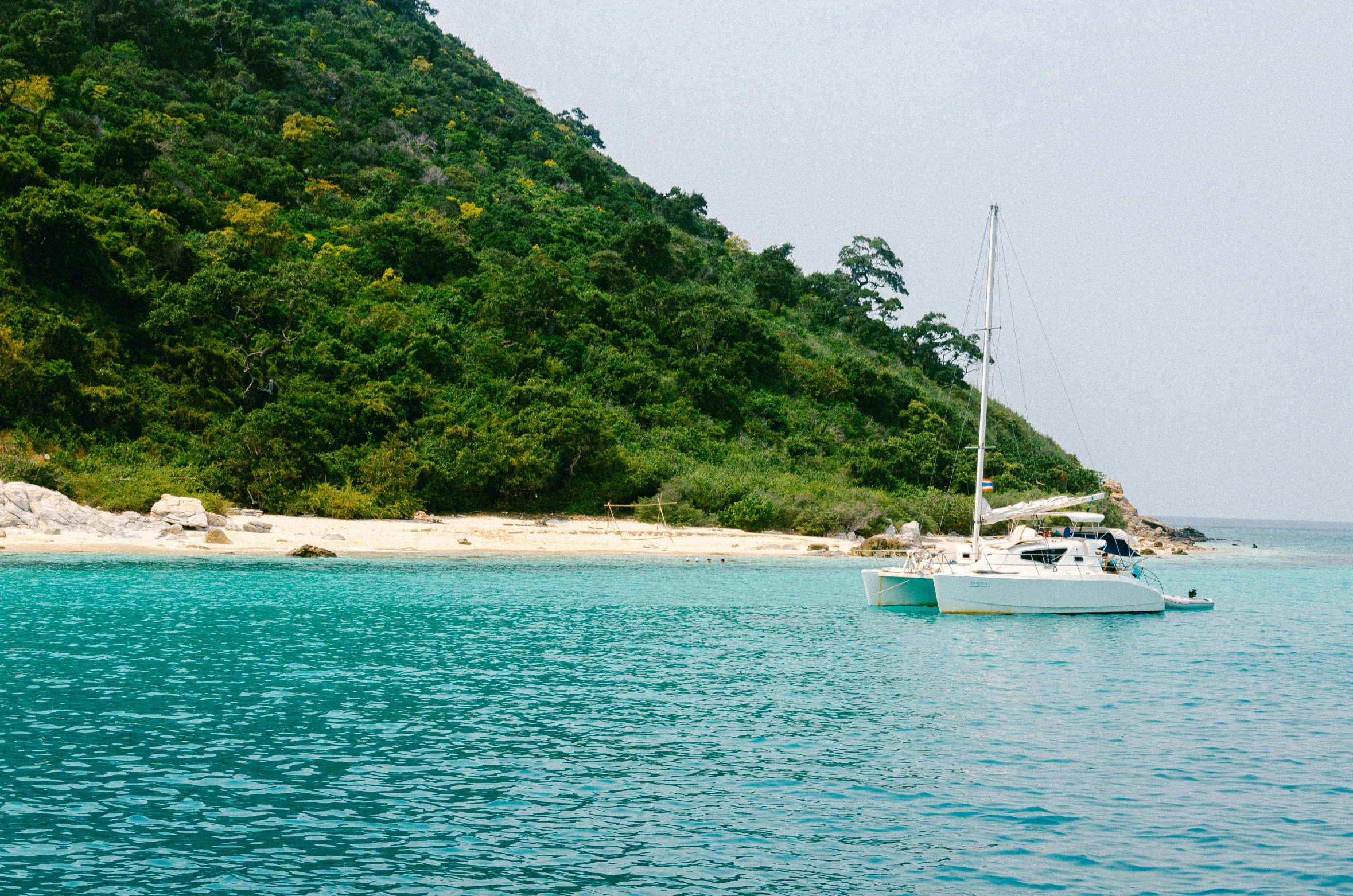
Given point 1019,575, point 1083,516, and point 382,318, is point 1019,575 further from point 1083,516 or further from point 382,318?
point 382,318

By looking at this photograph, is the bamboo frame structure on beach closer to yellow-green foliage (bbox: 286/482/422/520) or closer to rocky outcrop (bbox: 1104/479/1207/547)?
yellow-green foliage (bbox: 286/482/422/520)

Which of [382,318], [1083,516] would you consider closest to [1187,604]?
[1083,516]

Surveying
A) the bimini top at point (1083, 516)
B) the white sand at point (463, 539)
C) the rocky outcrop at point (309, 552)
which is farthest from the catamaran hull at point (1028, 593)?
the rocky outcrop at point (309, 552)

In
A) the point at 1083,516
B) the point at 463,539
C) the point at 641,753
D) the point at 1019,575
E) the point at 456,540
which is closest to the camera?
the point at 641,753

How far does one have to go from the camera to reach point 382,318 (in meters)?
60.8

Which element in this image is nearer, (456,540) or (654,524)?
(456,540)

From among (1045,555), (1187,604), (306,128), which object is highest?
(306,128)

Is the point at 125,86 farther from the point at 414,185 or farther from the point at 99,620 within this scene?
the point at 99,620

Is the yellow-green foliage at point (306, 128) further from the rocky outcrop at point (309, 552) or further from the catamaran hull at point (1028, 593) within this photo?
the catamaran hull at point (1028, 593)

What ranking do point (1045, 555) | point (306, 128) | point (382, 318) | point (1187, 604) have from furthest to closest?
point (306, 128) < point (382, 318) < point (1187, 604) < point (1045, 555)

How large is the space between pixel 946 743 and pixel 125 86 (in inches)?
3147

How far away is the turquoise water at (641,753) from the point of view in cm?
954

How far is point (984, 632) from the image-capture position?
27.5m

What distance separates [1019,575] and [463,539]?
82.2ft
